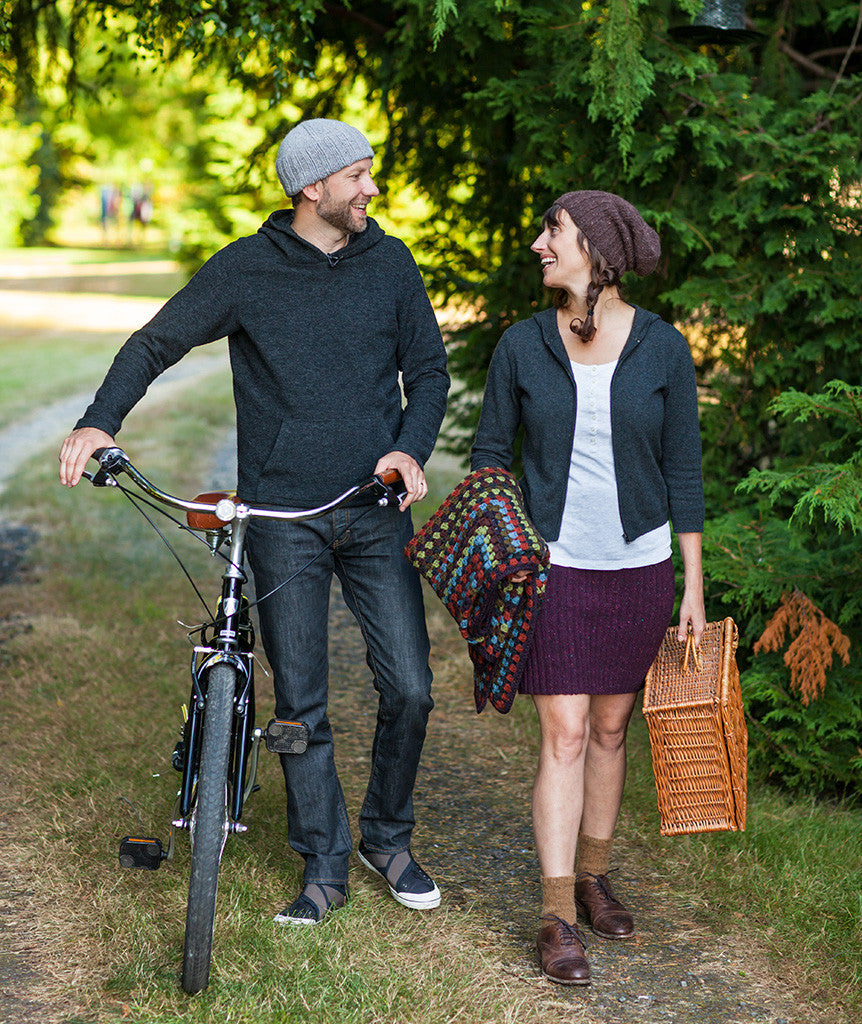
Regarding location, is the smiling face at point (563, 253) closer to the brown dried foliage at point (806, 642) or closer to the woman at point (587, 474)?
the woman at point (587, 474)

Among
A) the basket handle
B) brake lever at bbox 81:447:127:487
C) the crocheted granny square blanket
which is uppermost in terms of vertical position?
brake lever at bbox 81:447:127:487

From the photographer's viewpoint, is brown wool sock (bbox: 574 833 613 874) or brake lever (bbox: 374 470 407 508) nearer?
brake lever (bbox: 374 470 407 508)

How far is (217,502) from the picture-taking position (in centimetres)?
326

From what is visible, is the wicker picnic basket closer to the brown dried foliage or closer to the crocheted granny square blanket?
the crocheted granny square blanket

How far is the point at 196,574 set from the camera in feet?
26.8

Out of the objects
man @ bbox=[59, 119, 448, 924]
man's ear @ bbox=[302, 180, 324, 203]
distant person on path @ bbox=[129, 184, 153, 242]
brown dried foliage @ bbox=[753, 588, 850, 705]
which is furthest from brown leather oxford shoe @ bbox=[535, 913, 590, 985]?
distant person on path @ bbox=[129, 184, 153, 242]

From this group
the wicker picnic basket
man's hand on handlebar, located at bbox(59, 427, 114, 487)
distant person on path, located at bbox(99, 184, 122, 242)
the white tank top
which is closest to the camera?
man's hand on handlebar, located at bbox(59, 427, 114, 487)

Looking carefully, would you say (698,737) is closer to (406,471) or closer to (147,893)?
(406,471)

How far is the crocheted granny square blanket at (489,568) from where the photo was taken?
3.24 metres

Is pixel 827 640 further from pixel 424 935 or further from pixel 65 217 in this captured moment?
pixel 65 217

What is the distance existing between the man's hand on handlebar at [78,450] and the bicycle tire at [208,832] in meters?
0.63

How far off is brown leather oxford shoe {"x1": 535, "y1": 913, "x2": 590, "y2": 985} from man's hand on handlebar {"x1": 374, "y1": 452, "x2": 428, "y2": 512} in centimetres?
124

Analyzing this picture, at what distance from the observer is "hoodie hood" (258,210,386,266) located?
348 cm

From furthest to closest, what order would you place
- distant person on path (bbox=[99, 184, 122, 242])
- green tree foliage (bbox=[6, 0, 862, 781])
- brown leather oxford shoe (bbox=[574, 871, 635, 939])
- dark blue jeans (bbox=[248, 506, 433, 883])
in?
distant person on path (bbox=[99, 184, 122, 242]) < green tree foliage (bbox=[6, 0, 862, 781]) < brown leather oxford shoe (bbox=[574, 871, 635, 939]) < dark blue jeans (bbox=[248, 506, 433, 883])
